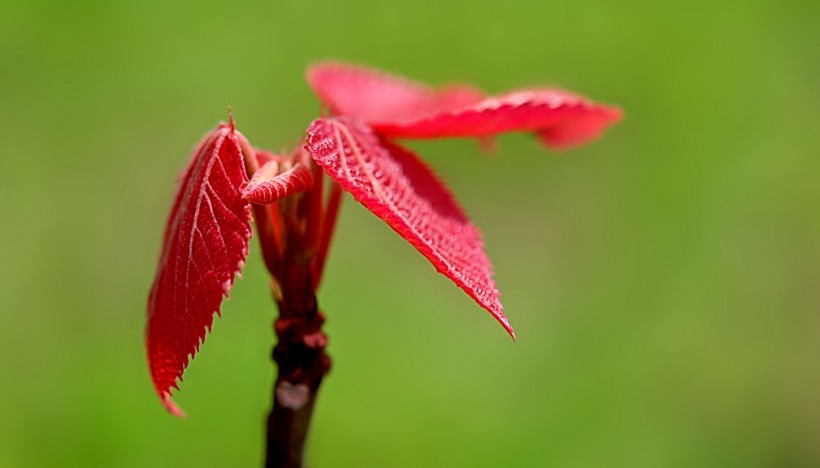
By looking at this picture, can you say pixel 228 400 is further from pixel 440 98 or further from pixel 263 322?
pixel 440 98

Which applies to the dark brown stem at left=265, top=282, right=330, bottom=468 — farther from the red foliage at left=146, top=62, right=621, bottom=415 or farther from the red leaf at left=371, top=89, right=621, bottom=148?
the red leaf at left=371, top=89, right=621, bottom=148

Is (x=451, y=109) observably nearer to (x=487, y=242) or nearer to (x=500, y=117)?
(x=500, y=117)

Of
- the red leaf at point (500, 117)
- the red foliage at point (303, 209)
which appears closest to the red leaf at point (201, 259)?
the red foliage at point (303, 209)

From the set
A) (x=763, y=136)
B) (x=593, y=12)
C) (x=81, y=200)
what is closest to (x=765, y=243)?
(x=763, y=136)

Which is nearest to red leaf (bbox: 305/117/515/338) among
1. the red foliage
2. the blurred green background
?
the red foliage

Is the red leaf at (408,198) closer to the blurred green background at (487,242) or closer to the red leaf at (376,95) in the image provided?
the red leaf at (376,95)
